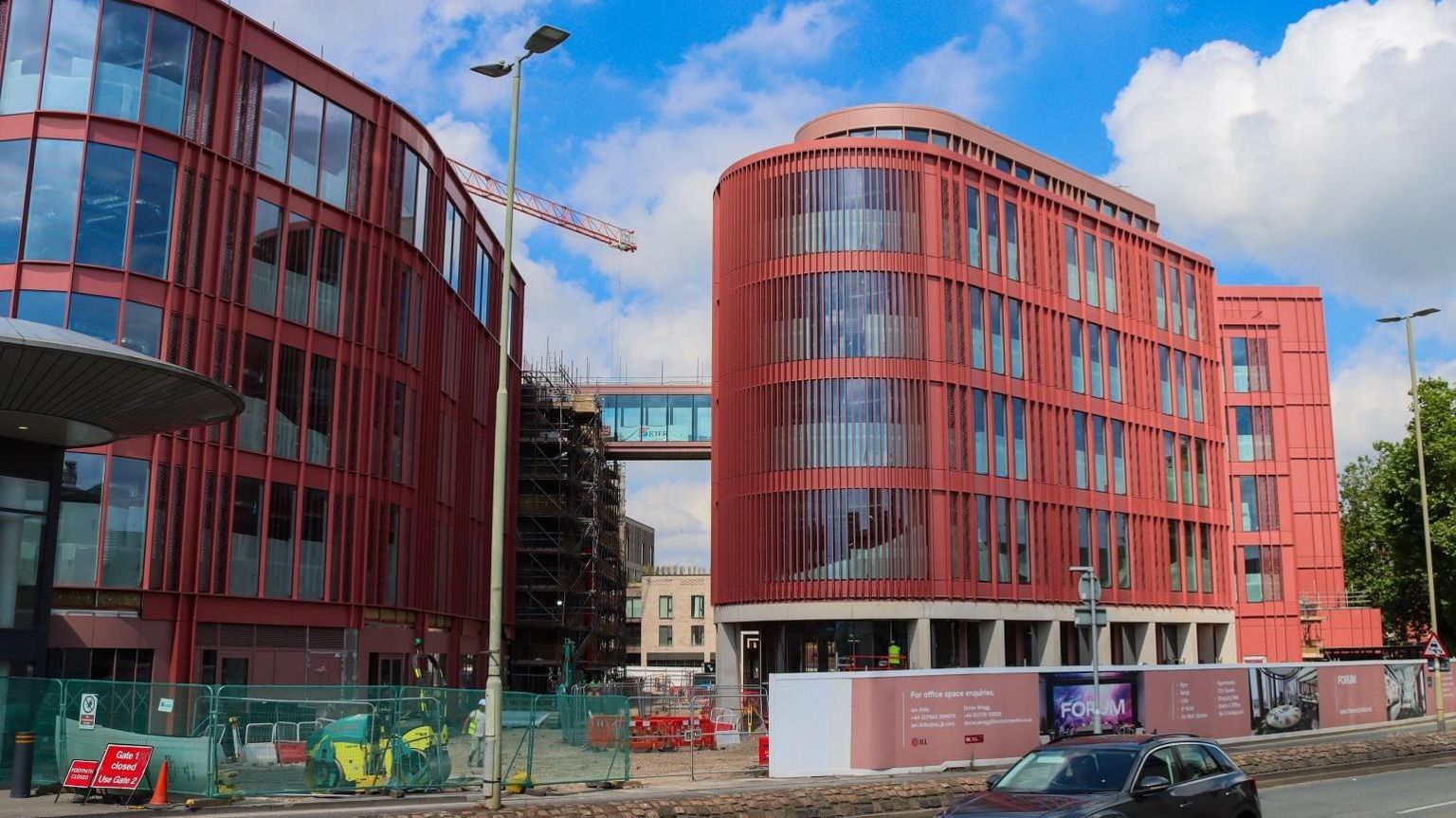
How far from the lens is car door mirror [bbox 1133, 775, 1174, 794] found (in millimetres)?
→ 13008

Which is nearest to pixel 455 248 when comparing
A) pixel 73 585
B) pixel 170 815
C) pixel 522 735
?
pixel 73 585

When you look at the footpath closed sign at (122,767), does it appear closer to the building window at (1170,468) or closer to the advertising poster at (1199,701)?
the advertising poster at (1199,701)

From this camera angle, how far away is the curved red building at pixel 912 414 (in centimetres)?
5475

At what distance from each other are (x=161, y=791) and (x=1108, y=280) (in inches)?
2145

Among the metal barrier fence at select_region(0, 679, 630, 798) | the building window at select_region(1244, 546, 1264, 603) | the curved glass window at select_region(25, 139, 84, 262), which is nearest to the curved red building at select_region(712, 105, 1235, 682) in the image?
the building window at select_region(1244, 546, 1264, 603)

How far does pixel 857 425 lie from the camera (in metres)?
55.4

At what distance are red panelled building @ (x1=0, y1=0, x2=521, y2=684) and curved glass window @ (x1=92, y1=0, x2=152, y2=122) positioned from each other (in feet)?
0.17

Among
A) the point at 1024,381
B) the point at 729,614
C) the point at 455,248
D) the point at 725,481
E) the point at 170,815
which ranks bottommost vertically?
the point at 170,815

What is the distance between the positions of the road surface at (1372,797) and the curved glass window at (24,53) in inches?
1329

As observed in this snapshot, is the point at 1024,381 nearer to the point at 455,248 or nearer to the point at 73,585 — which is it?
the point at 455,248

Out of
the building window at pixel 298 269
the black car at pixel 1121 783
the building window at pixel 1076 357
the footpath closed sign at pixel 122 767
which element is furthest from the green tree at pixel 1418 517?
the footpath closed sign at pixel 122 767

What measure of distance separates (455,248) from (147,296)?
1908cm

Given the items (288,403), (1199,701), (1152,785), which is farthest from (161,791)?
(1199,701)

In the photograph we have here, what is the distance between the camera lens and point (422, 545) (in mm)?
47875
